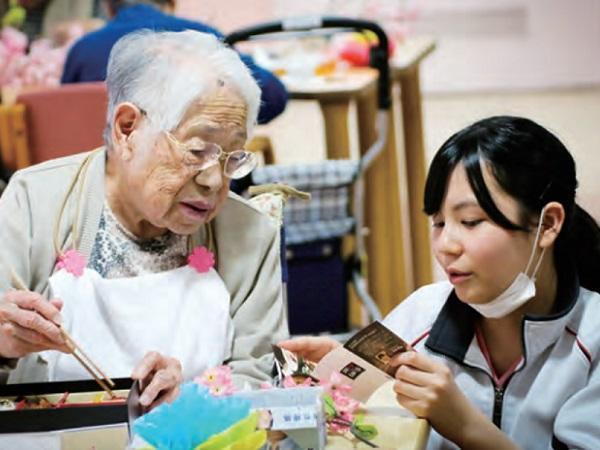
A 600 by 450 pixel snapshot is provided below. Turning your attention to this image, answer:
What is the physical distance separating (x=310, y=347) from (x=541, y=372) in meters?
0.41

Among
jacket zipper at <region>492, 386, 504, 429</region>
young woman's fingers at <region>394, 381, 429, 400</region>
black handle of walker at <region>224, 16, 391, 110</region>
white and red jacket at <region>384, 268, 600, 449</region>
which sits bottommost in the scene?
jacket zipper at <region>492, 386, 504, 429</region>

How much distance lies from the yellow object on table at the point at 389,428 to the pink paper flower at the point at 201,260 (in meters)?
0.42

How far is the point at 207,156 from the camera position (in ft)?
6.19

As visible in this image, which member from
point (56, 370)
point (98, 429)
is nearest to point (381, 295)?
point (56, 370)

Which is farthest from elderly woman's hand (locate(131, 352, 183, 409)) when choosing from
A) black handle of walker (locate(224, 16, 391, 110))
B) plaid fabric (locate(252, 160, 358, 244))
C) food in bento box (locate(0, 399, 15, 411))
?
black handle of walker (locate(224, 16, 391, 110))

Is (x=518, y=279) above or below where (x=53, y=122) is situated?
above

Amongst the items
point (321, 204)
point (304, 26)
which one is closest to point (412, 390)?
point (321, 204)

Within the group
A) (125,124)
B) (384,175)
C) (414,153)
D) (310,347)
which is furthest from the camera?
(414,153)

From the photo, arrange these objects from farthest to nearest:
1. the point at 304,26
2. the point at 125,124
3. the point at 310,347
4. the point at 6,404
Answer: the point at 304,26, the point at 125,124, the point at 310,347, the point at 6,404

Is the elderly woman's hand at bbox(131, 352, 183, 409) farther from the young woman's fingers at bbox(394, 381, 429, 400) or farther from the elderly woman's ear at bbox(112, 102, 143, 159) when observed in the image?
the elderly woman's ear at bbox(112, 102, 143, 159)

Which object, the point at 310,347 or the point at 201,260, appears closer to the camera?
the point at 310,347

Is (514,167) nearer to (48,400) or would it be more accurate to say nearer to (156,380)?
(156,380)

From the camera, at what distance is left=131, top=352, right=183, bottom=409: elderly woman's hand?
1.58 meters

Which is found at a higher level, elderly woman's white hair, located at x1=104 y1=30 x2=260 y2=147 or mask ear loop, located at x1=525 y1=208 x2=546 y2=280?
elderly woman's white hair, located at x1=104 y1=30 x2=260 y2=147
